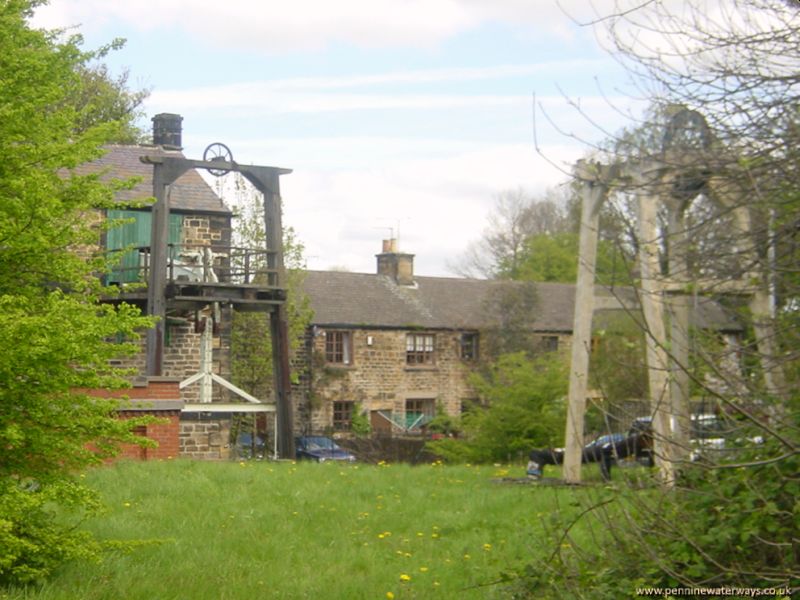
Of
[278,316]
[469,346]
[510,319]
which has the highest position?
[510,319]

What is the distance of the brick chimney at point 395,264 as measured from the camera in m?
41.6

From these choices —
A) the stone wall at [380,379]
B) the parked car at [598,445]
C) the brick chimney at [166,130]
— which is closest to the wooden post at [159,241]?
the brick chimney at [166,130]

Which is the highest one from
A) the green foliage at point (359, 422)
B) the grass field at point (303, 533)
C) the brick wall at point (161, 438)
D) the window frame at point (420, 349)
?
the window frame at point (420, 349)

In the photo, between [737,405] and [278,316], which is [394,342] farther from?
[737,405]

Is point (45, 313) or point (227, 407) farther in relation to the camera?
point (227, 407)

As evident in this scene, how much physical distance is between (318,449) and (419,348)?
913 centimetres

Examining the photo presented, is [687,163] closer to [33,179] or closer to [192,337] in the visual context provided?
[33,179]

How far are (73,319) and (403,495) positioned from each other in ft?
20.3

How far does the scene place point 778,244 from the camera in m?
6.71

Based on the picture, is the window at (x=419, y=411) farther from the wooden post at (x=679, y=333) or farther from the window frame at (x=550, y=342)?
the wooden post at (x=679, y=333)

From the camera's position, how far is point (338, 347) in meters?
37.3

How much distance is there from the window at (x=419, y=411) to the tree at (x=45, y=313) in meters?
30.0

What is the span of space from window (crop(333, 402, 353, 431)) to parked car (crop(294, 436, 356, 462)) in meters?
3.68

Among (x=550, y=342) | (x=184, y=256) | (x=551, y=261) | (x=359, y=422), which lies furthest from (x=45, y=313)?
(x=551, y=261)
